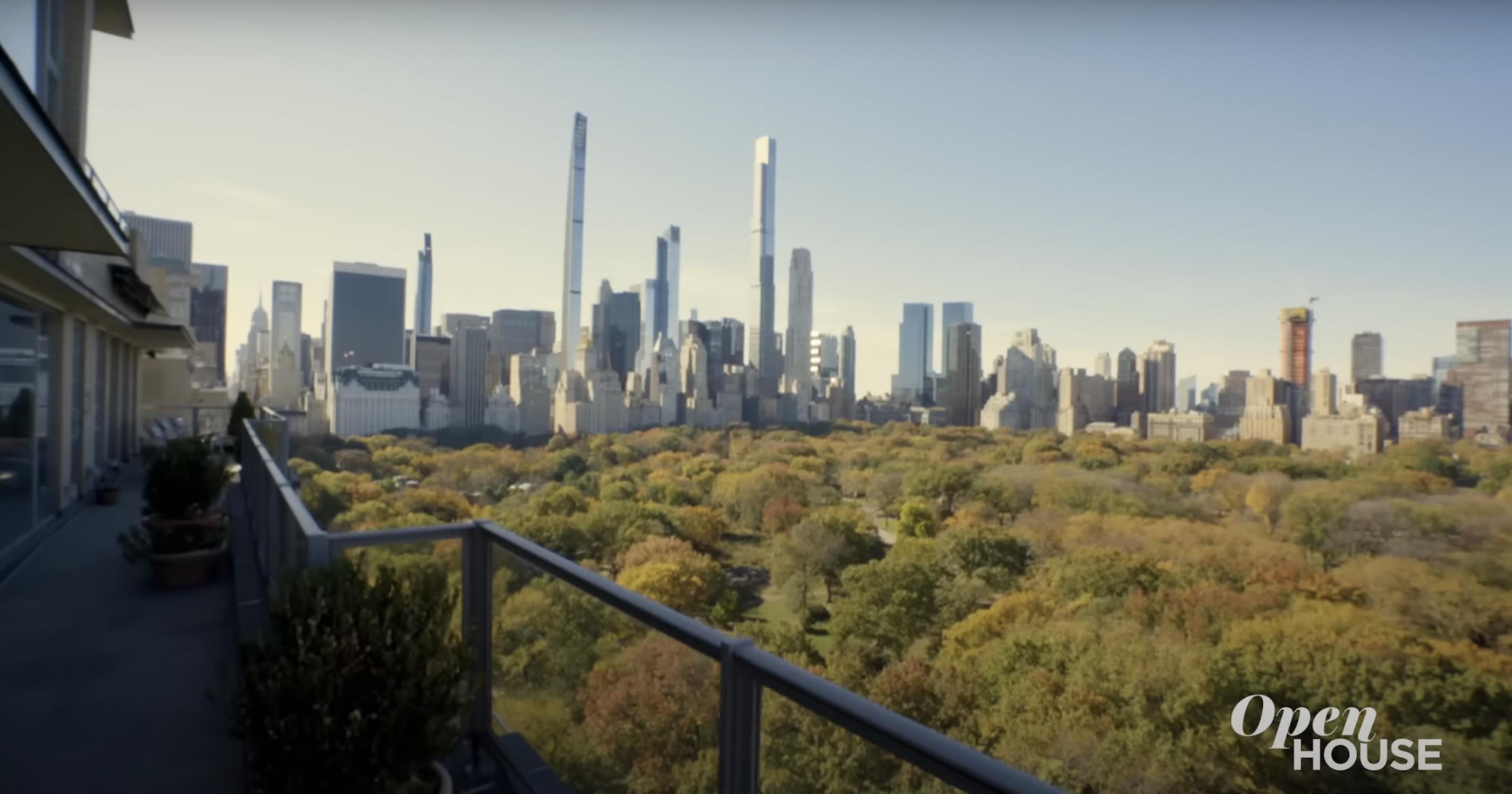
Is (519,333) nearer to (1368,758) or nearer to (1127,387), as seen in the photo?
(1127,387)

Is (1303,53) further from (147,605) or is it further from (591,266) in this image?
(591,266)

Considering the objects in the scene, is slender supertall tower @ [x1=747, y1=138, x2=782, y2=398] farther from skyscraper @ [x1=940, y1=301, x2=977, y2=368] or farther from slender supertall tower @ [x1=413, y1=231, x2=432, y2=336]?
slender supertall tower @ [x1=413, y1=231, x2=432, y2=336]

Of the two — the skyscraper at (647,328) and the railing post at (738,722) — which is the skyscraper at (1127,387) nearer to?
the skyscraper at (647,328)

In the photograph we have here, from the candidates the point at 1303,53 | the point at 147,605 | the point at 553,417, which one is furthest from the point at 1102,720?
the point at 553,417

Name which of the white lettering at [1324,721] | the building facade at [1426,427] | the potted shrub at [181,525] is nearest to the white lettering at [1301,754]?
the white lettering at [1324,721]

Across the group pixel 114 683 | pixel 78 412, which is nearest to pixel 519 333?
pixel 78 412
